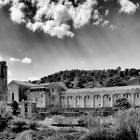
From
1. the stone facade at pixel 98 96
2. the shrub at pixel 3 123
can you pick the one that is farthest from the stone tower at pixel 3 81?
the shrub at pixel 3 123

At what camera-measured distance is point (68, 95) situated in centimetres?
5822

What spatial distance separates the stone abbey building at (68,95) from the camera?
51.8 metres

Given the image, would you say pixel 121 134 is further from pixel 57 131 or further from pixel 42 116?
pixel 42 116

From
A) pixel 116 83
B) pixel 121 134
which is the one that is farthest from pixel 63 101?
pixel 121 134

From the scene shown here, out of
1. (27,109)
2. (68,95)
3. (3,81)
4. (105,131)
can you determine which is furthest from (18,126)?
(3,81)

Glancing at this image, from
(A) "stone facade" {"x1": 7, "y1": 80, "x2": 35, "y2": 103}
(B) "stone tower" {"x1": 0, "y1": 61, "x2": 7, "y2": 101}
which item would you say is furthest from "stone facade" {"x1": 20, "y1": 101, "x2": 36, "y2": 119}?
(B) "stone tower" {"x1": 0, "y1": 61, "x2": 7, "y2": 101}

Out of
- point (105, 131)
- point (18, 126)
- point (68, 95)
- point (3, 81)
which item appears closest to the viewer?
point (105, 131)

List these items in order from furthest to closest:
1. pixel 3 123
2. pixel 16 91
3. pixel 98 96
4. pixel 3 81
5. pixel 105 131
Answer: pixel 3 81
pixel 16 91
pixel 98 96
pixel 3 123
pixel 105 131

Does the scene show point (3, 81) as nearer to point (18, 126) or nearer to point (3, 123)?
point (3, 123)

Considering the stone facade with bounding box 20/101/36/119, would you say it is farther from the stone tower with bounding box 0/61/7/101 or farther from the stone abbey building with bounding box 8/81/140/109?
the stone tower with bounding box 0/61/7/101

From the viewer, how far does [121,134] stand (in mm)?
20828

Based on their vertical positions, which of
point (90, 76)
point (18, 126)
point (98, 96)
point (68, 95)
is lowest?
point (18, 126)

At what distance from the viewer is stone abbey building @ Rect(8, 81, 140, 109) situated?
170 feet

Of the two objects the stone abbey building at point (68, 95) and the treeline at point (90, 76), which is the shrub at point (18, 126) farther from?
the treeline at point (90, 76)
